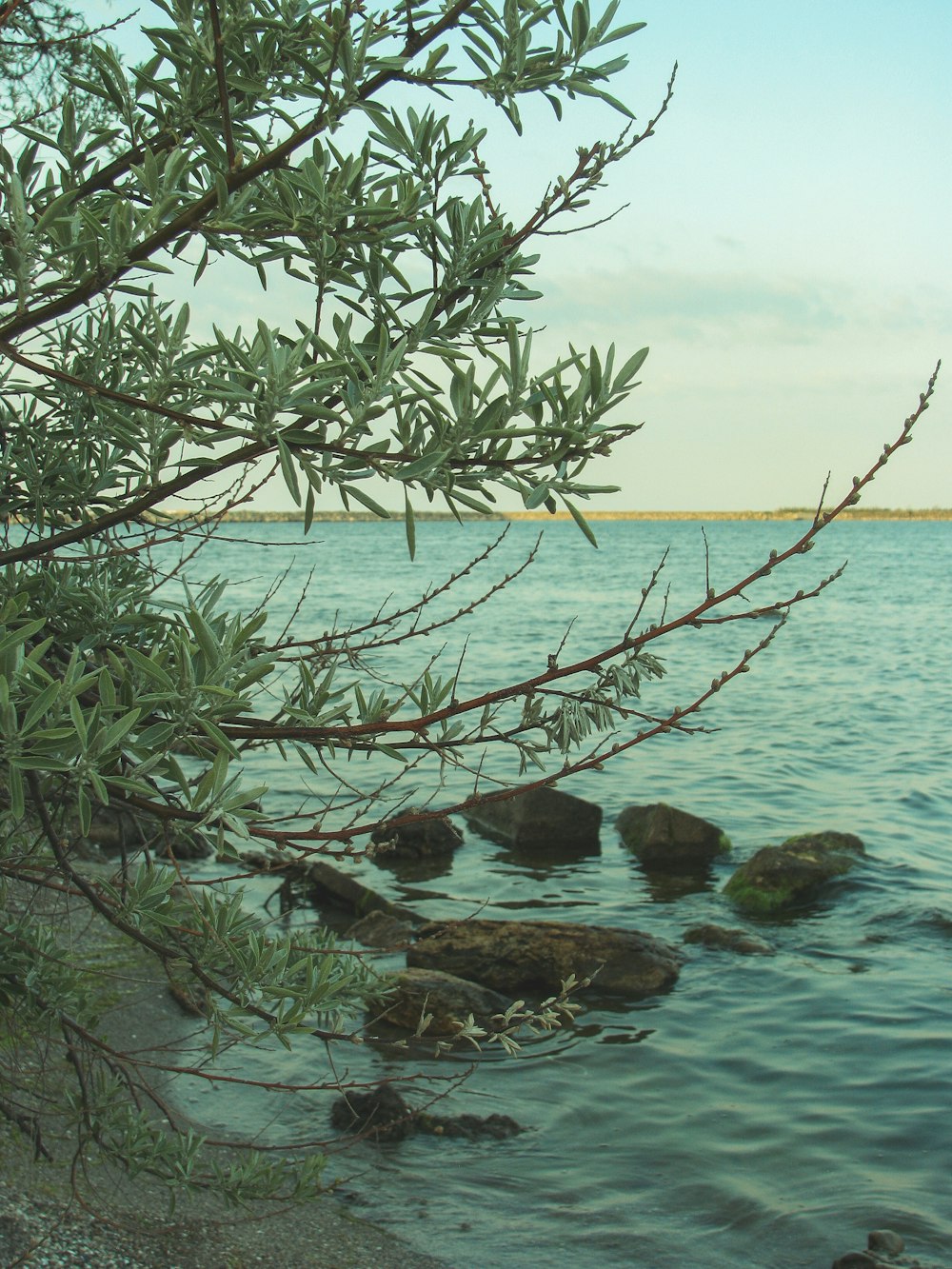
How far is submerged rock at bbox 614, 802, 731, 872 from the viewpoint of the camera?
1485 cm

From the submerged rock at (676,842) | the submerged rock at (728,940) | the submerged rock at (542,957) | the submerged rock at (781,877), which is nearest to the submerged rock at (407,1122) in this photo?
the submerged rock at (542,957)

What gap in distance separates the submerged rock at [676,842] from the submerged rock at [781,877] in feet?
3.74

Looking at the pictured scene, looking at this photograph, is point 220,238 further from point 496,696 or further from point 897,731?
point 897,731

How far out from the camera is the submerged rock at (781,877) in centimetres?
1307

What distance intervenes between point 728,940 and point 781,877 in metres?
1.85

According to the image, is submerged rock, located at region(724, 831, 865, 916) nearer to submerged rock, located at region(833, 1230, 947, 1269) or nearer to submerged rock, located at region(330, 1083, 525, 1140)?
submerged rock, located at region(330, 1083, 525, 1140)

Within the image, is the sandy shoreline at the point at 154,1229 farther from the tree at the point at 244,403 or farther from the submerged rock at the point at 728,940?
the submerged rock at the point at 728,940

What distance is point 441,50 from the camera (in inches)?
97.9

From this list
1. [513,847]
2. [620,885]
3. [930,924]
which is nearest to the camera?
[930,924]

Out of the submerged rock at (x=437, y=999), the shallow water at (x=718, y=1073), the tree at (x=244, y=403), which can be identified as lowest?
the shallow water at (x=718, y=1073)

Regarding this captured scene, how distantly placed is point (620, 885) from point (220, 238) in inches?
485

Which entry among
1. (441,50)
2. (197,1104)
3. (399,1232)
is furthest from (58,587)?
(197,1104)

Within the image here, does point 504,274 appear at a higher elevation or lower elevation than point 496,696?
higher

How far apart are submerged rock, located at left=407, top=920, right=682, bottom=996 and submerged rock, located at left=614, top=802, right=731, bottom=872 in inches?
158
